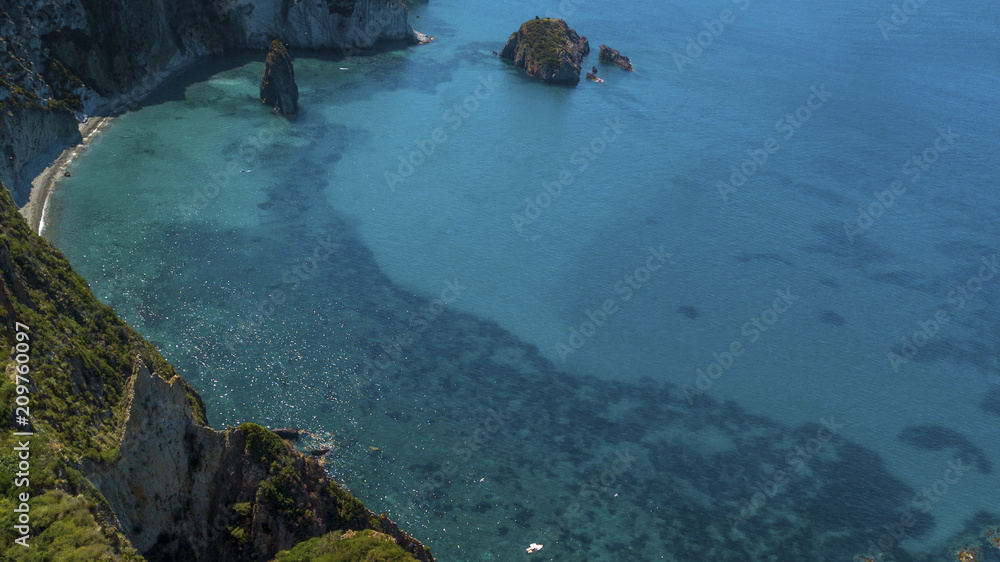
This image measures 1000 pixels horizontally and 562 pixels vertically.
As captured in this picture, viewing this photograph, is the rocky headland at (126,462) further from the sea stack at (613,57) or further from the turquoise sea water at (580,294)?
the sea stack at (613,57)

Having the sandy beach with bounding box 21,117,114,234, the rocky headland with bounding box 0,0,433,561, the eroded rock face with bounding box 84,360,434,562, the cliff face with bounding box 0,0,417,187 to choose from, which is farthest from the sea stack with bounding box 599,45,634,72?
the eroded rock face with bounding box 84,360,434,562

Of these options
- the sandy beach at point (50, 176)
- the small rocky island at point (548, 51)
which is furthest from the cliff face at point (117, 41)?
the small rocky island at point (548, 51)

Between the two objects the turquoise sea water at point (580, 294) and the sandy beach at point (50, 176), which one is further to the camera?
the sandy beach at point (50, 176)

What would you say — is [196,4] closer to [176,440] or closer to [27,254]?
[27,254]

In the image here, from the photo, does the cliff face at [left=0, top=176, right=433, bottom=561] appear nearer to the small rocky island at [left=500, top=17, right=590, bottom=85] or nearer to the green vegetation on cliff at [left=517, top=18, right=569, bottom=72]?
the small rocky island at [left=500, top=17, right=590, bottom=85]

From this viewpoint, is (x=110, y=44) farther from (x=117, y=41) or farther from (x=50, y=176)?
(x=50, y=176)

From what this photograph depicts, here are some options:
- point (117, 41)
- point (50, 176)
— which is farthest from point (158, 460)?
Result: point (117, 41)
